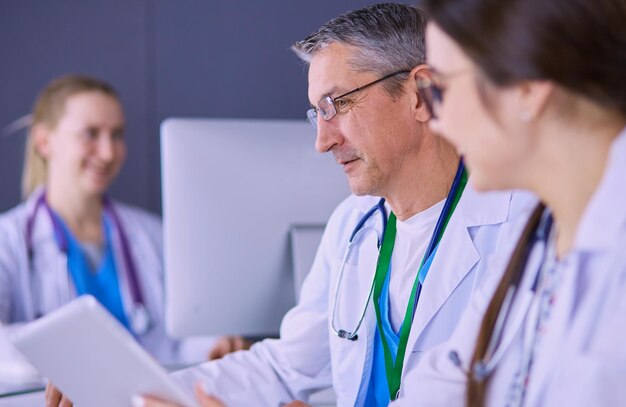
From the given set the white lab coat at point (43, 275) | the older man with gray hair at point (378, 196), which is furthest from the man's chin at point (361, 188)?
the white lab coat at point (43, 275)

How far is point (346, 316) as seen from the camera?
1641 mm

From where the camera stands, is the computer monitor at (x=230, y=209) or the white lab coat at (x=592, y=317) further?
the computer monitor at (x=230, y=209)

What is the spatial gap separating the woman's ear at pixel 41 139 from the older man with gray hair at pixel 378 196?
1.80 metres

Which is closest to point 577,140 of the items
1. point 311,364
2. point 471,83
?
point 471,83

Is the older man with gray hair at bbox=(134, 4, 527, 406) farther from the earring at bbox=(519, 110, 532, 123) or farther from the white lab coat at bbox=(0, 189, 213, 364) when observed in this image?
the white lab coat at bbox=(0, 189, 213, 364)

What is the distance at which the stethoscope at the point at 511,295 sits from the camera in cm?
104

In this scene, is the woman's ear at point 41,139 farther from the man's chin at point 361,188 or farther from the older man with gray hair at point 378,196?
the man's chin at point 361,188

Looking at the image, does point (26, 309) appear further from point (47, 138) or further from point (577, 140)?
point (577, 140)

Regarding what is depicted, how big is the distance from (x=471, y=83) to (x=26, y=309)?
2.28 m

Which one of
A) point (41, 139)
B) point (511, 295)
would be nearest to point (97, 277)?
point (41, 139)

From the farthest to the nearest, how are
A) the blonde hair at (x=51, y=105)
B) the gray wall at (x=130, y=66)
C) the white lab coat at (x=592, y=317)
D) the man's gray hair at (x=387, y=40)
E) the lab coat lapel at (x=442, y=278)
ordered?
the gray wall at (x=130, y=66)
the blonde hair at (x=51, y=105)
the man's gray hair at (x=387, y=40)
the lab coat lapel at (x=442, y=278)
the white lab coat at (x=592, y=317)

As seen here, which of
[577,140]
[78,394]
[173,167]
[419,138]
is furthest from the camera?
[173,167]

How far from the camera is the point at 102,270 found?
298 cm

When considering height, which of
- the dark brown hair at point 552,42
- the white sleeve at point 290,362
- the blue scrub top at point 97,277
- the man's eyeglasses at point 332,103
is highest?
the dark brown hair at point 552,42
